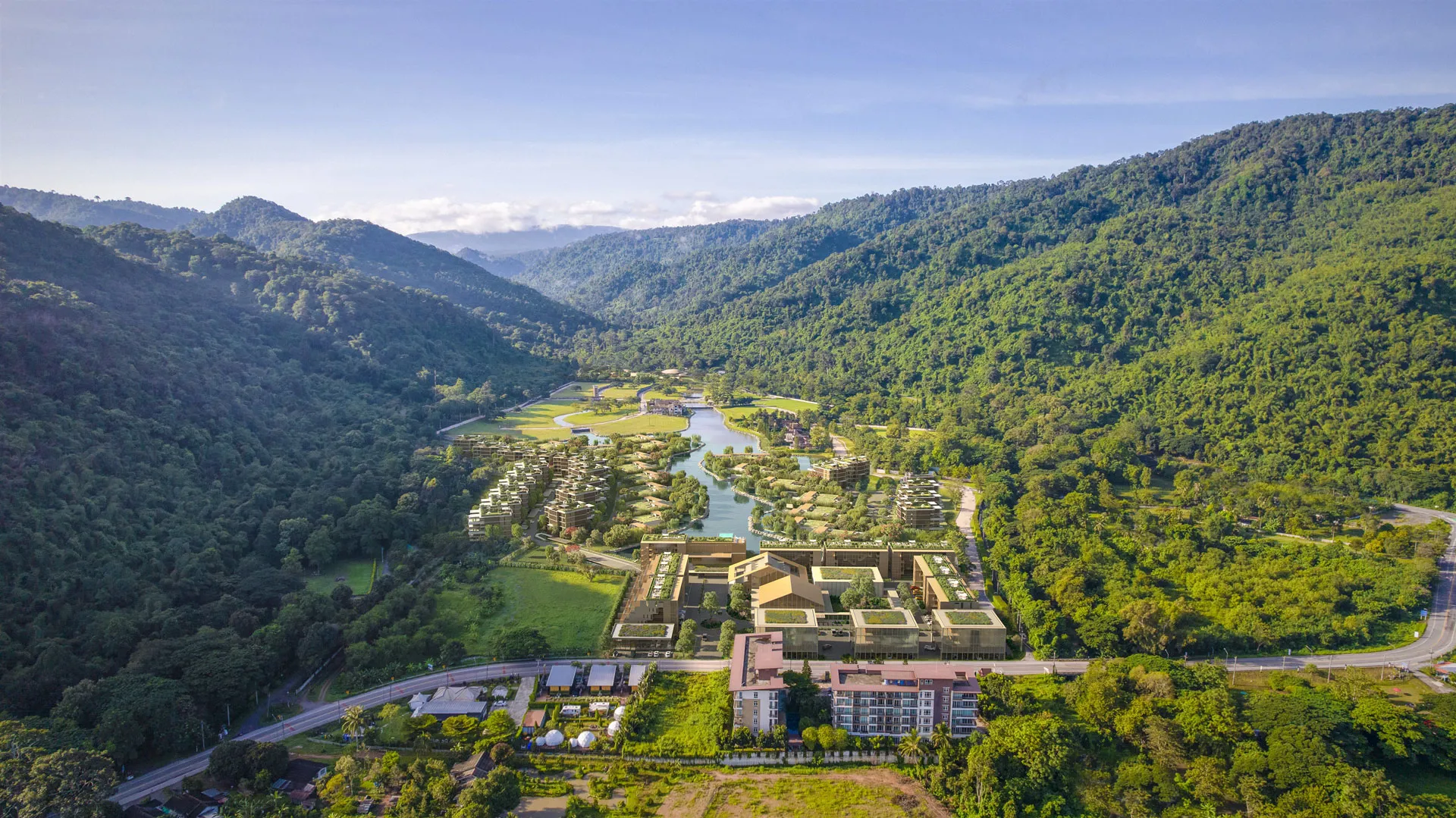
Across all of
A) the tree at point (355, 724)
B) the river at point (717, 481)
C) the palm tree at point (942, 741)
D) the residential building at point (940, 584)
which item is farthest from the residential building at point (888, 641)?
the tree at point (355, 724)

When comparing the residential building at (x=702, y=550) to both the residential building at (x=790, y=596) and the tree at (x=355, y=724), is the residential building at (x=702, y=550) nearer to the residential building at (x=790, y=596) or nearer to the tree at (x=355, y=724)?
the residential building at (x=790, y=596)

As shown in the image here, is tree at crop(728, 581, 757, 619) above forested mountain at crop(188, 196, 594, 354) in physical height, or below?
below

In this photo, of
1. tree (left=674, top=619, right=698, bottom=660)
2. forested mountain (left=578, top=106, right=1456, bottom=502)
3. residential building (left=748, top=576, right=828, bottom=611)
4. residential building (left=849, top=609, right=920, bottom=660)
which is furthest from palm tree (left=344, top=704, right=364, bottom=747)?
forested mountain (left=578, top=106, right=1456, bottom=502)

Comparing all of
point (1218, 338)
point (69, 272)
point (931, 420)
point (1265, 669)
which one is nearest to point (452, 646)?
point (1265, 669)

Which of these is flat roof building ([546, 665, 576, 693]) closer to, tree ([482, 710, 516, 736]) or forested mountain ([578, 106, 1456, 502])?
tree ([482, 710, 516, 736])

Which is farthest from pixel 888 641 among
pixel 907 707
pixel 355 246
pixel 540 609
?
pixel 355 246

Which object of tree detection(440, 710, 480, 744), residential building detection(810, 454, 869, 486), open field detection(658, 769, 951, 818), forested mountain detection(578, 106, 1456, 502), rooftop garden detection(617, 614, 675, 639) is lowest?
open field detection(658, 769, 951, 818)
